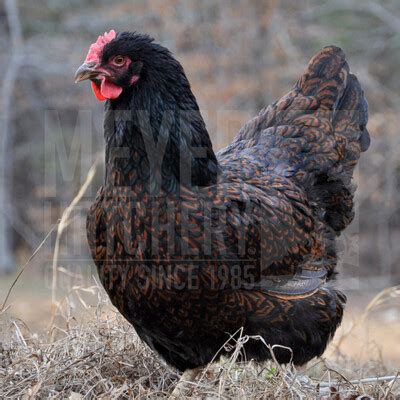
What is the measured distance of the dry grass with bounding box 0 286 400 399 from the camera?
3383 mm

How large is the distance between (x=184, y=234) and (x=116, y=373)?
3.39 feet

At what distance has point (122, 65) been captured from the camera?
11.7 feet

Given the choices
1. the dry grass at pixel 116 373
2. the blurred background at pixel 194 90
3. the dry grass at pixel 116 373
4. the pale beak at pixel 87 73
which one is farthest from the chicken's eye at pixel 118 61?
the blurred background at pixel 194 90

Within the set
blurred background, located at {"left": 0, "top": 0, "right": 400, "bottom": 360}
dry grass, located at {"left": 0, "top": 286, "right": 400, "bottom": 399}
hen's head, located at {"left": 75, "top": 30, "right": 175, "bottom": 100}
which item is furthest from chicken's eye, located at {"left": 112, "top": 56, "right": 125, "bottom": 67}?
blurred background, located at {"left": 0, "top": 0, "right": 400, "bottom": 360}

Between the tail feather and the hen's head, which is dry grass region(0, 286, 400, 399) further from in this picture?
the hen's head

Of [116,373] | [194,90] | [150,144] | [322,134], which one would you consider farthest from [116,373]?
[194,90]

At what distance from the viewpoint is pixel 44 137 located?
15867 millimetres

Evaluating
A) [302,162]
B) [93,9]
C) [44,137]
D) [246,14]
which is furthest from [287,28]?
[302,162]

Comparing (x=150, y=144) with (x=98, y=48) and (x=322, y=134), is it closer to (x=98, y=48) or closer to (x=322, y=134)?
(x=98, y=48)

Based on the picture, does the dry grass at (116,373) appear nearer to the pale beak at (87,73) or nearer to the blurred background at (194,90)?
the pale beak at (87,73)

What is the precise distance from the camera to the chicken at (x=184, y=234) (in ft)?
11.3

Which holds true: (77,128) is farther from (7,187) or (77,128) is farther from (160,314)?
(160,314)

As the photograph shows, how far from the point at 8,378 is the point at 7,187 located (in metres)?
12.6

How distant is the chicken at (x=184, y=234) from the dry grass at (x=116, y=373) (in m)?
0.20
